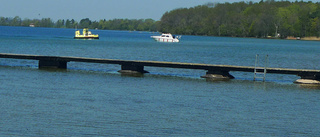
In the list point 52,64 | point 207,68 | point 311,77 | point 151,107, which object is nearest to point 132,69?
point 207,68

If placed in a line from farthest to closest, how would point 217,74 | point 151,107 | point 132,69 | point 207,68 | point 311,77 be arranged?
point 132,69 → point 217,74 → point 207,68 → point 311,77 → point 151,107

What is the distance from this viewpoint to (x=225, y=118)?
2622cm

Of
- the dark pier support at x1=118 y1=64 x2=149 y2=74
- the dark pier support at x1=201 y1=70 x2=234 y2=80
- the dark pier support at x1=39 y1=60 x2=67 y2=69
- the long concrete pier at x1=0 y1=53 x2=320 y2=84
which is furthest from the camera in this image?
the dark pier support at x1=39 y1=60 x2=67 y2=69

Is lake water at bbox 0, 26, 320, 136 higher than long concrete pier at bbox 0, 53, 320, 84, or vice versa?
long concrete pier at bbox 0, 53, 320, 84

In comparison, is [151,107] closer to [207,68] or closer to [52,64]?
[207,68]

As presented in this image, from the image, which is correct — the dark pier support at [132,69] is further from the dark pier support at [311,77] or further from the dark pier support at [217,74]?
the dark pier support at [311,77]

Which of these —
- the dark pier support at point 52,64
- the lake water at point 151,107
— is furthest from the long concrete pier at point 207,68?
the lake water at point 151,107

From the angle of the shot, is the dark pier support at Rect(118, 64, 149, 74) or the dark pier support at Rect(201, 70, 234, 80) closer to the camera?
the dark pier support at Rect(201, 70, 234, 80)

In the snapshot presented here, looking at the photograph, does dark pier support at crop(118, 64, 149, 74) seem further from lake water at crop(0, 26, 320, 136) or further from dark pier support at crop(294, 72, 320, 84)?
dark pier support at crop(294, 72, 320, 84)

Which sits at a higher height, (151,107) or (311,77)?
(311,77)

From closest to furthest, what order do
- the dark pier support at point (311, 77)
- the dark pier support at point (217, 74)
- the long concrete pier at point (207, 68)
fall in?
the dark pier support at point (311, 77) < the long concrete pier at point (207, 68) < the dark pier support at point (217, 74)

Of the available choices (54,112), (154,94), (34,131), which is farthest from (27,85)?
(34,131)

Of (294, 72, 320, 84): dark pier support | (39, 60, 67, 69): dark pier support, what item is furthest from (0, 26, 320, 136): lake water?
(39, 60, 67, 69): dark pier support

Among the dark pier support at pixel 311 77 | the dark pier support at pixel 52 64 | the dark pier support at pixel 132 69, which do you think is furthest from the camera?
the dark pier support at pixel 52 64
